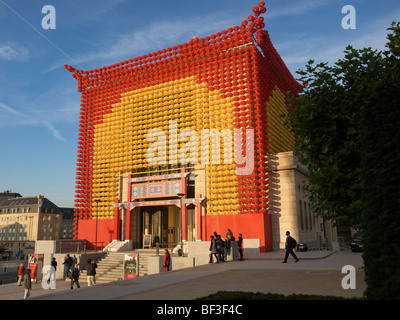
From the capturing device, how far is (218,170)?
28.7m

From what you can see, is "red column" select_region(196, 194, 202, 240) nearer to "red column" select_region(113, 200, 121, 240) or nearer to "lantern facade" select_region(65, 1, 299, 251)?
"lantern facade" select_region(65, 1, 299, 251)

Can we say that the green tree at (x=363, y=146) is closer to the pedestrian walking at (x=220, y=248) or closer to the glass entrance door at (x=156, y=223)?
the pedestrian walking at (x=220, y=248)

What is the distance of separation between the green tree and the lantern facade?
14.1 meters

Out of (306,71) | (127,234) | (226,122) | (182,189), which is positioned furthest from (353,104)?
(127,234)

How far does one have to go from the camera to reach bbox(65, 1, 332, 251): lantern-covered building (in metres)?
27.9

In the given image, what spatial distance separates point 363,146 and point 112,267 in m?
22.5

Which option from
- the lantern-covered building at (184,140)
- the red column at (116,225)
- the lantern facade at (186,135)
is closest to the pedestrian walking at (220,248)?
the lantern-covered building at (184,140)

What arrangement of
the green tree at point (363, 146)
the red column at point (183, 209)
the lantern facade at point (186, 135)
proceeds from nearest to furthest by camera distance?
the green tree at point (363, 146)
the lantern facade at point (186, 135)
the red column at point (183, 209)

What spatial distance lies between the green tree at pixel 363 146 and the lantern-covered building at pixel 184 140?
46.9 ft

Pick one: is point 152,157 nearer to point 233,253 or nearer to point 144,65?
point 144,65

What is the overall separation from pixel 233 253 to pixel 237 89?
13843mm

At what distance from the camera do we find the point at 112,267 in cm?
2625

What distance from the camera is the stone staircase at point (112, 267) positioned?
24094 millimetres

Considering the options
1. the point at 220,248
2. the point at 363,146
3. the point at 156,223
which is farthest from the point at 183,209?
the point at 363,146
